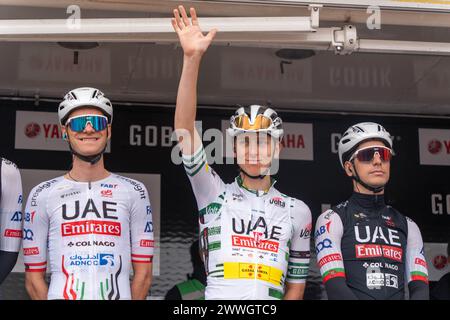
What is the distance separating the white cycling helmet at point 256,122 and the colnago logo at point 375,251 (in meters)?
0.62

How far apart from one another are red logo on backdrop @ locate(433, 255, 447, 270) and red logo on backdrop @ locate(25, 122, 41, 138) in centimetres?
252

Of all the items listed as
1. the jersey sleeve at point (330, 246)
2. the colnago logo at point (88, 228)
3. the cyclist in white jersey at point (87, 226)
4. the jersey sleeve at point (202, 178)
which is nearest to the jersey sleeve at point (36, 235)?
the cyclist in white jersey at point (87, 226)

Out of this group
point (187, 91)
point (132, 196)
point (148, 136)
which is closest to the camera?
point (187, 91)

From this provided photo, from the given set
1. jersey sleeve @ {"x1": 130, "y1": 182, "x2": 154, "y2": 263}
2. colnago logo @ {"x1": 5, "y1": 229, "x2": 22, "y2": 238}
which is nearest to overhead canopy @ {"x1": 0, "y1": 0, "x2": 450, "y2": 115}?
jersey sleeve @ {"x1": 130, "y1": 182, "x2": 154, "y2": 263}

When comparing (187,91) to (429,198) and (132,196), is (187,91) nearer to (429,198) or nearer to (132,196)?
(132,196)

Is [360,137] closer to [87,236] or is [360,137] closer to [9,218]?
[87,236]

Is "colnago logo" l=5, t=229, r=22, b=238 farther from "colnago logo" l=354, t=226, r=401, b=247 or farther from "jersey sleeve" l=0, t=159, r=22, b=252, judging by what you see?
"colnago logo" l=354, t=226, r=401, b=247

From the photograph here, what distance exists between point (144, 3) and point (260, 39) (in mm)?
528

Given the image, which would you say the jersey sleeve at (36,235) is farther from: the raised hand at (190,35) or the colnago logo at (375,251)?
the colnago logo at (375,251)

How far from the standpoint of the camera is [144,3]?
156 inches

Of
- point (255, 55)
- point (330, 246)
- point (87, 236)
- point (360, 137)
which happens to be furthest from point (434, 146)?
point (87, 236)

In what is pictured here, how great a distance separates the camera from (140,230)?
407 cm

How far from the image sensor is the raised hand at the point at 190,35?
385 centimetres

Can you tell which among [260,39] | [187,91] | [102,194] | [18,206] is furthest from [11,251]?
[260,39]
